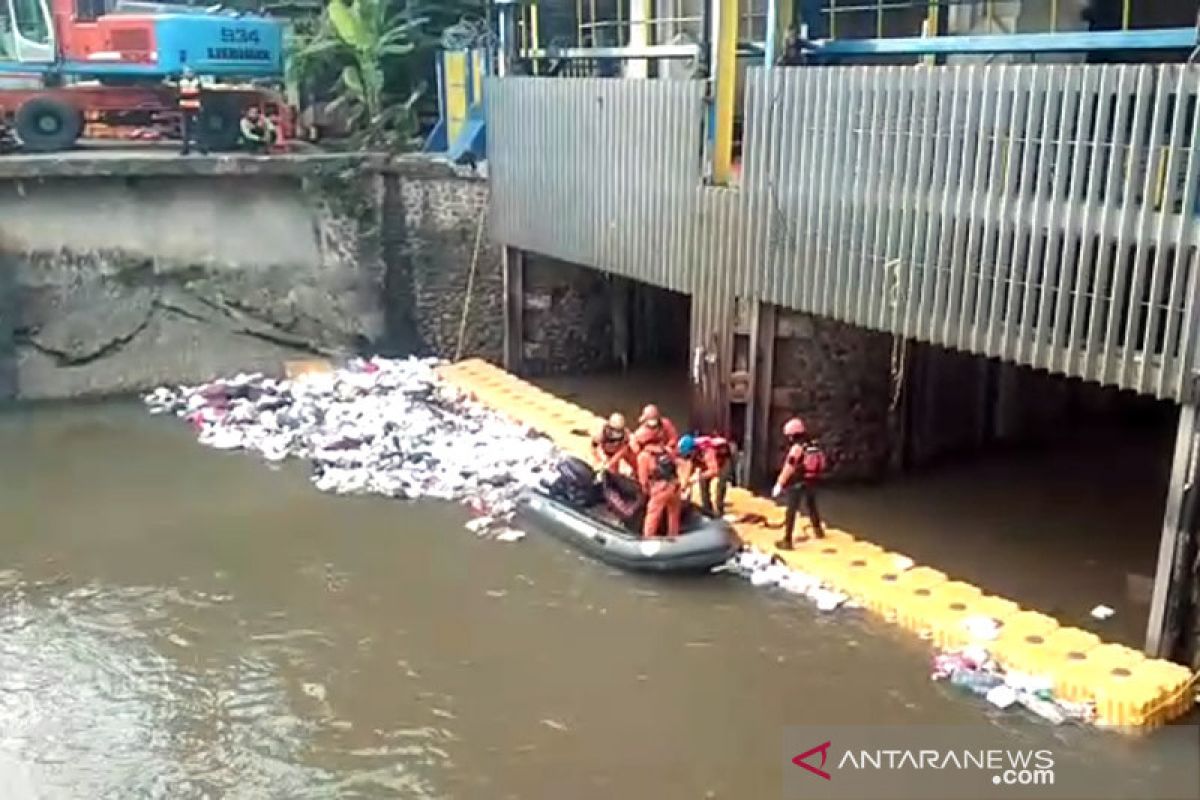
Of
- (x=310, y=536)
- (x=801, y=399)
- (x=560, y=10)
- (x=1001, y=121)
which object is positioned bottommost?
(x=310, y=536)

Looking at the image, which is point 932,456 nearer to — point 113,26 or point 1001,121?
point 1001,121

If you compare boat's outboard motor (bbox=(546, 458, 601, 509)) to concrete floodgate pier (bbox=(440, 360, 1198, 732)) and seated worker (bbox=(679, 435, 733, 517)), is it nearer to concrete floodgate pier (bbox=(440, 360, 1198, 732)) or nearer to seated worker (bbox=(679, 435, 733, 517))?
seated worker (bbox=(679, 435, 733, 517))

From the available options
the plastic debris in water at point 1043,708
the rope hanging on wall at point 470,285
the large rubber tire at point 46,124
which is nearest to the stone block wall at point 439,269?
the rope hanging on wall at point 470,285

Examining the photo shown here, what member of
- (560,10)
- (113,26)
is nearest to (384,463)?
(560,10)

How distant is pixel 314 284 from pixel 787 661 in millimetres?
10388

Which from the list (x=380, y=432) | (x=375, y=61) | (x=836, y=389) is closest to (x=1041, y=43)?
(x=836, y=389)

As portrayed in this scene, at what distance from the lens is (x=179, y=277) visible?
16.7 m

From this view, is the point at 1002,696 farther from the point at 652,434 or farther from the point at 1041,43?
the point at 1041,43

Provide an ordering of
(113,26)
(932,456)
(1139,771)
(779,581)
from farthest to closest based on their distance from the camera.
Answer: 1. (113,26)
2. (932,456)
3. (779,581)
4. (1139,771)

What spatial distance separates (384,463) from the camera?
43.1 ft

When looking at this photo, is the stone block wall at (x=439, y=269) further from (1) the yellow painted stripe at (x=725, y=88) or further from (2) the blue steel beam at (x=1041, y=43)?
(2) the blue steel beam at (x=1041, y=43)

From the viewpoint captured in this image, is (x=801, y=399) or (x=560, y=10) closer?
(x=801, y=399)

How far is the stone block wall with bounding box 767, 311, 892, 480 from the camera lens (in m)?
11.8

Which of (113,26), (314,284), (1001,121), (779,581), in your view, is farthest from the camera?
(113,26)
